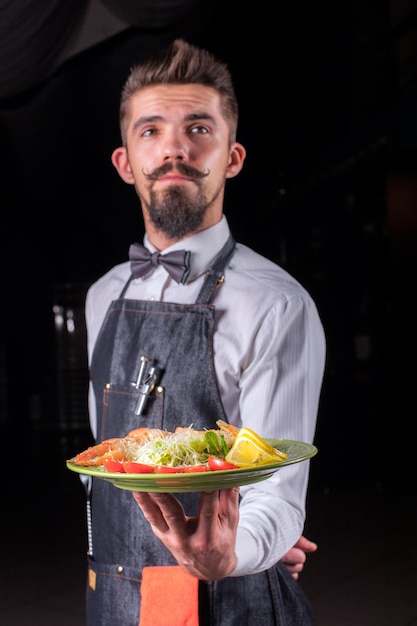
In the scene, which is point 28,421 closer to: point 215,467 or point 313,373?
point 313,373

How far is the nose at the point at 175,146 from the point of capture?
1.99 meters

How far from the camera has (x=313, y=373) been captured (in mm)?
1812

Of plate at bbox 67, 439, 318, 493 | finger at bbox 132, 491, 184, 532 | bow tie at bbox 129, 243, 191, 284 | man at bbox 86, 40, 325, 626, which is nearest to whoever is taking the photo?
plate at bbox 67, 439, 318, 493

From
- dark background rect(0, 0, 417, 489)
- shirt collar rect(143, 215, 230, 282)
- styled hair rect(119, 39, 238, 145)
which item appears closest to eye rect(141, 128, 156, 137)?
styled hair rect(119, 39, 238, 145)

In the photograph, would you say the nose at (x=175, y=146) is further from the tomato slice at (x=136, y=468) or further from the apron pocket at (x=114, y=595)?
the tomato slice at (x=136, y=468)

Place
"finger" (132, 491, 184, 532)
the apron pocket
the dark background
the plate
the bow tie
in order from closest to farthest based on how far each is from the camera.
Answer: the plate
"finger" (132, 491, 184, 532)
the apron pocket
the bow tie
the dark background

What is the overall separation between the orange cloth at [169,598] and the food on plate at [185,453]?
23.5 inches

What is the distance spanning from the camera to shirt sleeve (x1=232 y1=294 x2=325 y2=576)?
1585 millimetres

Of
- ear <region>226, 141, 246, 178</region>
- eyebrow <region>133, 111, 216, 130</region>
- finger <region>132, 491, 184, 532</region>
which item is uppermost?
eyebrow <region>133, 111, 216, 130</region>

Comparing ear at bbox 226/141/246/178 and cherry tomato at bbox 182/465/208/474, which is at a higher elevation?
ear at bbox 226/141/246/178

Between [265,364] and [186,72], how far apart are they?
0.72 m

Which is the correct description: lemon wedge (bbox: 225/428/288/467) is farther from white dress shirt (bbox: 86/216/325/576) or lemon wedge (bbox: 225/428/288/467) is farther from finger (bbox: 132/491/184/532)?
white dress shirt (bbox: 86/216/325/576)

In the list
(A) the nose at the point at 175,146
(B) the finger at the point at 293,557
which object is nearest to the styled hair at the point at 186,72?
(A) the nose at the point at 175,146

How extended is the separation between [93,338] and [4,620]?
1.94 metres
